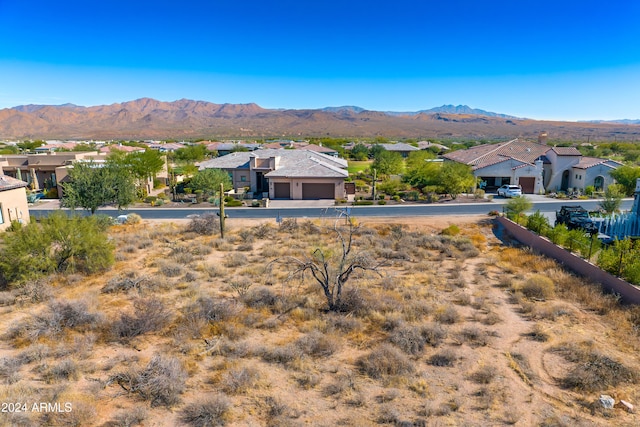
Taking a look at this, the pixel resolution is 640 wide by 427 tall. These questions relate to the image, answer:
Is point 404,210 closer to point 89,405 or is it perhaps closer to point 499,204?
point 499,204

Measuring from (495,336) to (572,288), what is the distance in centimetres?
729

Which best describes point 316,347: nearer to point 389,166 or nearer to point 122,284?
point 122,284

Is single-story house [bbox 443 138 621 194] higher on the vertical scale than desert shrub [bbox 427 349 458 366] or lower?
higher

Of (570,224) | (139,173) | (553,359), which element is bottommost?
(553,359)

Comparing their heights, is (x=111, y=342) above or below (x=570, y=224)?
below

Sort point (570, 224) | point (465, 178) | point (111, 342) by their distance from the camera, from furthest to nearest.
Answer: point (465, 178) → point (570, 224) → point (111, 342)

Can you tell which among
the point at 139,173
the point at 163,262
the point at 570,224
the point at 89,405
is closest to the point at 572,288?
the point at 570,224

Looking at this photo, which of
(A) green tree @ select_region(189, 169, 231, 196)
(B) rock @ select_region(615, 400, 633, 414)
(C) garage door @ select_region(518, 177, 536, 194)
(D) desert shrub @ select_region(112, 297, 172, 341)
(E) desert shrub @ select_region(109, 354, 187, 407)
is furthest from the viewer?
(C) garage door @ select_region(518, 177, 536, 194)

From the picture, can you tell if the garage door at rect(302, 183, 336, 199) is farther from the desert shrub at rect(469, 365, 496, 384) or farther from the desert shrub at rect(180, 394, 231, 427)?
the desert shrub at rect(180, 394, 231, 427)

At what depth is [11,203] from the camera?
3086 centimetres

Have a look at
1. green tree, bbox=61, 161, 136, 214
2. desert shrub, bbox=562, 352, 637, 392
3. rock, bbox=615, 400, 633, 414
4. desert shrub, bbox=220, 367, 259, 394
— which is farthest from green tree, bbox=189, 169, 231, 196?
rock, bbox=615, 400, 633, 414

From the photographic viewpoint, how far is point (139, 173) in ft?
160

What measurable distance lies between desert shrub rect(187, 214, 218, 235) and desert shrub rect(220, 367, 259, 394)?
20.8m

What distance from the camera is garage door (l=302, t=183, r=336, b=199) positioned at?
48.4m
